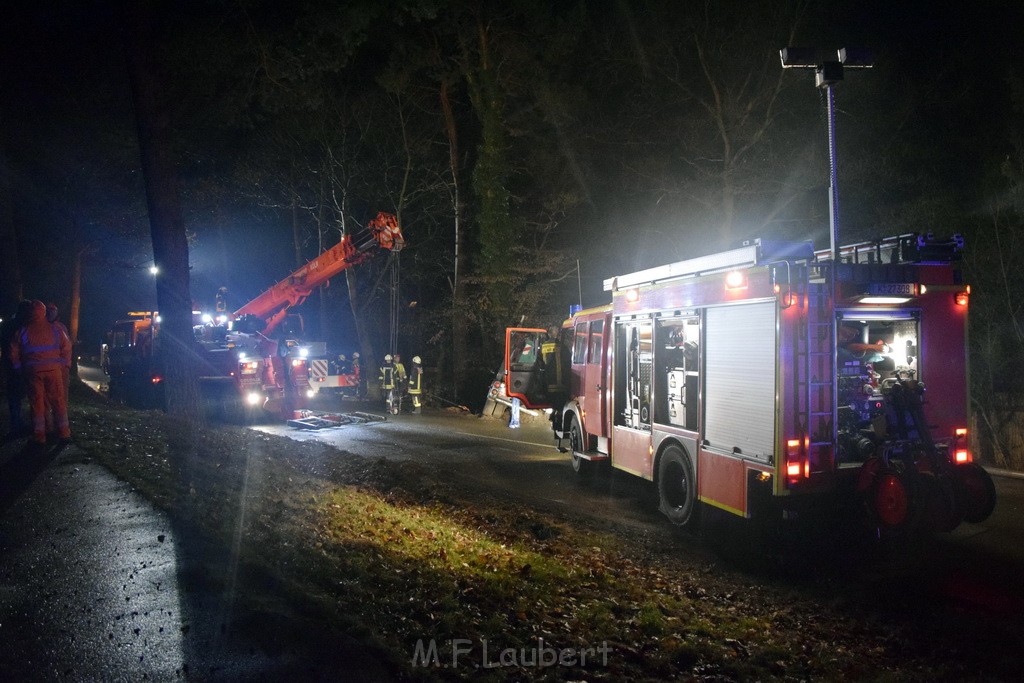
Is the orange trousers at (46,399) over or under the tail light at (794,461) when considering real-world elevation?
over

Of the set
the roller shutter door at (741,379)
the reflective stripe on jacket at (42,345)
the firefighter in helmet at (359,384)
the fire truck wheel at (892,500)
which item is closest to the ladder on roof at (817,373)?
the roller shutter door at (741,379)

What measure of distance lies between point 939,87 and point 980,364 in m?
6.89

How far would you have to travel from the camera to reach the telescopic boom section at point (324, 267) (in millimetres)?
16016

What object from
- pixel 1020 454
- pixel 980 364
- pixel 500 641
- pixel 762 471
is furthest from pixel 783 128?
pixel 500 641

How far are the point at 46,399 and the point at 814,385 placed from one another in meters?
9.35

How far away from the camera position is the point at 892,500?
689 cm

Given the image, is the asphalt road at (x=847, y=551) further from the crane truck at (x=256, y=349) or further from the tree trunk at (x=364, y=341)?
the tree trunk at (x=364, y=341)

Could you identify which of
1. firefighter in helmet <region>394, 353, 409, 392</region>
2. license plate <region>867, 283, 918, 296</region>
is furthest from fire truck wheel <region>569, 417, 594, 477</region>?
firefighter in helmet <region>394, 353, 409, 392</region>

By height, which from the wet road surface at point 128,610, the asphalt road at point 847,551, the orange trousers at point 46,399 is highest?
the orange trousers at point 46,399

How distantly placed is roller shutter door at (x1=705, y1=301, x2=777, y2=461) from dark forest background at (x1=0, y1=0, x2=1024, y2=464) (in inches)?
302

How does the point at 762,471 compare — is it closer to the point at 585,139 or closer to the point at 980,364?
the point at 980,364

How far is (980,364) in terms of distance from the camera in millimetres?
13820

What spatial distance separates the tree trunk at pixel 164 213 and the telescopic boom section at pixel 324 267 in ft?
15.2

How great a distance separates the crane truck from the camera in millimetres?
17438
